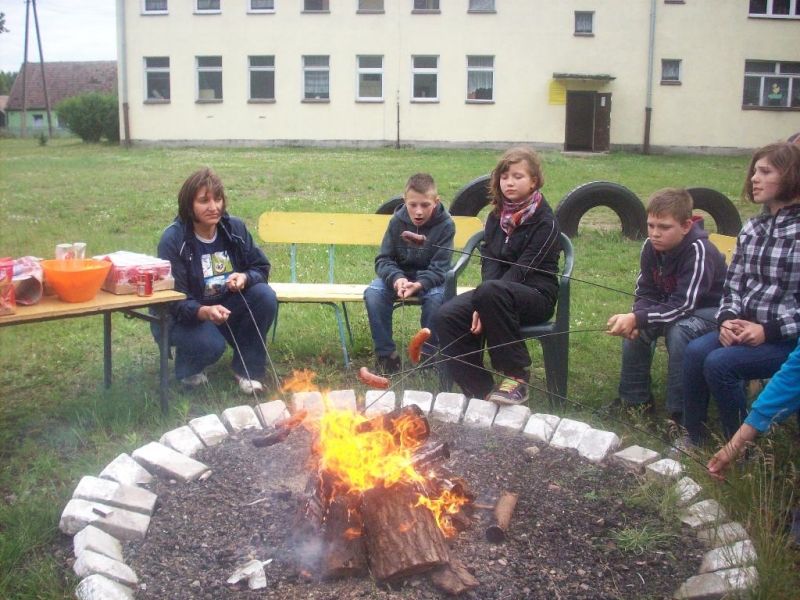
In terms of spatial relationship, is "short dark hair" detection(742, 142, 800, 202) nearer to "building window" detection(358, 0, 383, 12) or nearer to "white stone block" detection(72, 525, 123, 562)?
"white stone block" detection(72, 525, 123, 562)

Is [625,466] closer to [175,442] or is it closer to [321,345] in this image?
[175,442]

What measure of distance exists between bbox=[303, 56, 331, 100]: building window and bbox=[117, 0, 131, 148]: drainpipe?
5.83 m

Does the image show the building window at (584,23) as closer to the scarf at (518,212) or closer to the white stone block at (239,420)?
the scarf at (518,212)

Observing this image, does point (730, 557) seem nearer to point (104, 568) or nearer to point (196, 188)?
point (104, 568)

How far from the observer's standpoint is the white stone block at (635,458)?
3430 mm

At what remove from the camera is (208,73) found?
25516 mm

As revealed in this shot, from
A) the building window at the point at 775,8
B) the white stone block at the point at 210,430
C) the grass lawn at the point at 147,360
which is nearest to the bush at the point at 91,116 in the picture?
the grass lawn at the point at 147,360

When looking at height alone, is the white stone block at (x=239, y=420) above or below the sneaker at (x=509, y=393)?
below

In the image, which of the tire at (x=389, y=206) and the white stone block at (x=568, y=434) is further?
the tire at (x=389, y=206)

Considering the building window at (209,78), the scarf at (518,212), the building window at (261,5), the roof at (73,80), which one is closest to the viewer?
the scarf at (518,212)

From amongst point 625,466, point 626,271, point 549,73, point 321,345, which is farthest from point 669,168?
point 625,466

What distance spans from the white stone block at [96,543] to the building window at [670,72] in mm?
24811

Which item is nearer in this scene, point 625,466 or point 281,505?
point 281,505

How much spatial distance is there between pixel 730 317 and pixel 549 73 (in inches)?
870
